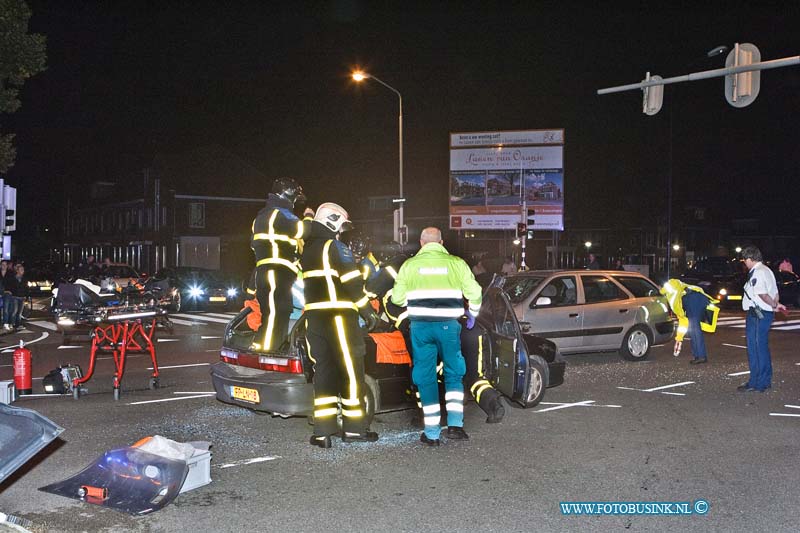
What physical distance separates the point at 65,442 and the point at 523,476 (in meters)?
4.07

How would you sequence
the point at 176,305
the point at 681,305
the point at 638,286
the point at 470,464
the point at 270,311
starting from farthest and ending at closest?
the point at 176,305 → the point at 638,286 → the point at 681,305 → the point at 270,311 → the point at 470,464

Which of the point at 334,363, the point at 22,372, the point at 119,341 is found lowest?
the point at 22,372

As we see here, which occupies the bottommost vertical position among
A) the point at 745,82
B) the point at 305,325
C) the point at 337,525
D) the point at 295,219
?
the point at 337,525

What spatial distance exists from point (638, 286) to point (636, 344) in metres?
1.21

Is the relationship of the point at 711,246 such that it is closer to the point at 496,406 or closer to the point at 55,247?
the point at 55,247

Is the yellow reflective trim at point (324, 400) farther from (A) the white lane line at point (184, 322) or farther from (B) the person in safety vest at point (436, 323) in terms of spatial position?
(A) the white lane line at point (184, 322)

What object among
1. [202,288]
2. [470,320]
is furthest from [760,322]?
[202,288]

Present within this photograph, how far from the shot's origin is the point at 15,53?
19.4 m

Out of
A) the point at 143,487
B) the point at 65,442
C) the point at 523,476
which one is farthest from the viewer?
the point at 65,442

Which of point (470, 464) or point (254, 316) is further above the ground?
point (254, 316)

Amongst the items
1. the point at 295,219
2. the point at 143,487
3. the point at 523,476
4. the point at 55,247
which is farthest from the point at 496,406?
the point at 55,247

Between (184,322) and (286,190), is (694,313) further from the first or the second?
(184,322)

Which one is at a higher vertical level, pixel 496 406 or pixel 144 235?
pixel 144 235

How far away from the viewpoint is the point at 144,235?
5675 cm
